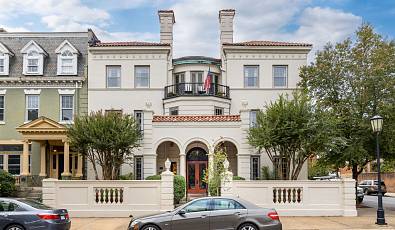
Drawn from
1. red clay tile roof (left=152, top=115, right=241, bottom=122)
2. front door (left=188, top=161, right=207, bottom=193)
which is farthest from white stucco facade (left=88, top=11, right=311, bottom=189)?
red clay tile roof (left=152, top=115, right=241, bottom=122)

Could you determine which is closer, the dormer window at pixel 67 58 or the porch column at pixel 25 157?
the porch column at pixel 25 157

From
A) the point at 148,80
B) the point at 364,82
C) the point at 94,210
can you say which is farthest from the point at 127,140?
the point at 364,82

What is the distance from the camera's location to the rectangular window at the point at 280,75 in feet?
117

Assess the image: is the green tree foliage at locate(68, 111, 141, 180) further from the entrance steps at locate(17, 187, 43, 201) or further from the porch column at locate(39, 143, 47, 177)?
the porch column at locate(39, 143, 47, 177)

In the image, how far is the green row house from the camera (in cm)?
3509

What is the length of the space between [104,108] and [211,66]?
819 cm

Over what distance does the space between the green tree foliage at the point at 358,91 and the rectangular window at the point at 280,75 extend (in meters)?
5.24

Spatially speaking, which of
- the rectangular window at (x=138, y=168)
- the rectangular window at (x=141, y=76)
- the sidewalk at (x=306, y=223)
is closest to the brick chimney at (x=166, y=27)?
the rectangular window at (x=141, y=76)

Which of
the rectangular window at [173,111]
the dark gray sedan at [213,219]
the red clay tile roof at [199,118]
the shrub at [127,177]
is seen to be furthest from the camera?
the rectangular window at [173,111]

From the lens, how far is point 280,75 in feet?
117

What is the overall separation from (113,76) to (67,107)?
3884 mm

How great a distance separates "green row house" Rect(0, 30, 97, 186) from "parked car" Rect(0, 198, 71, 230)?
18.6m

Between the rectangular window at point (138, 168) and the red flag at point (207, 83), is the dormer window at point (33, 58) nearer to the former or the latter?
the rectangular window at point (138, 168)

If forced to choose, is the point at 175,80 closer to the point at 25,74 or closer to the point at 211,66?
the point at 211,66
